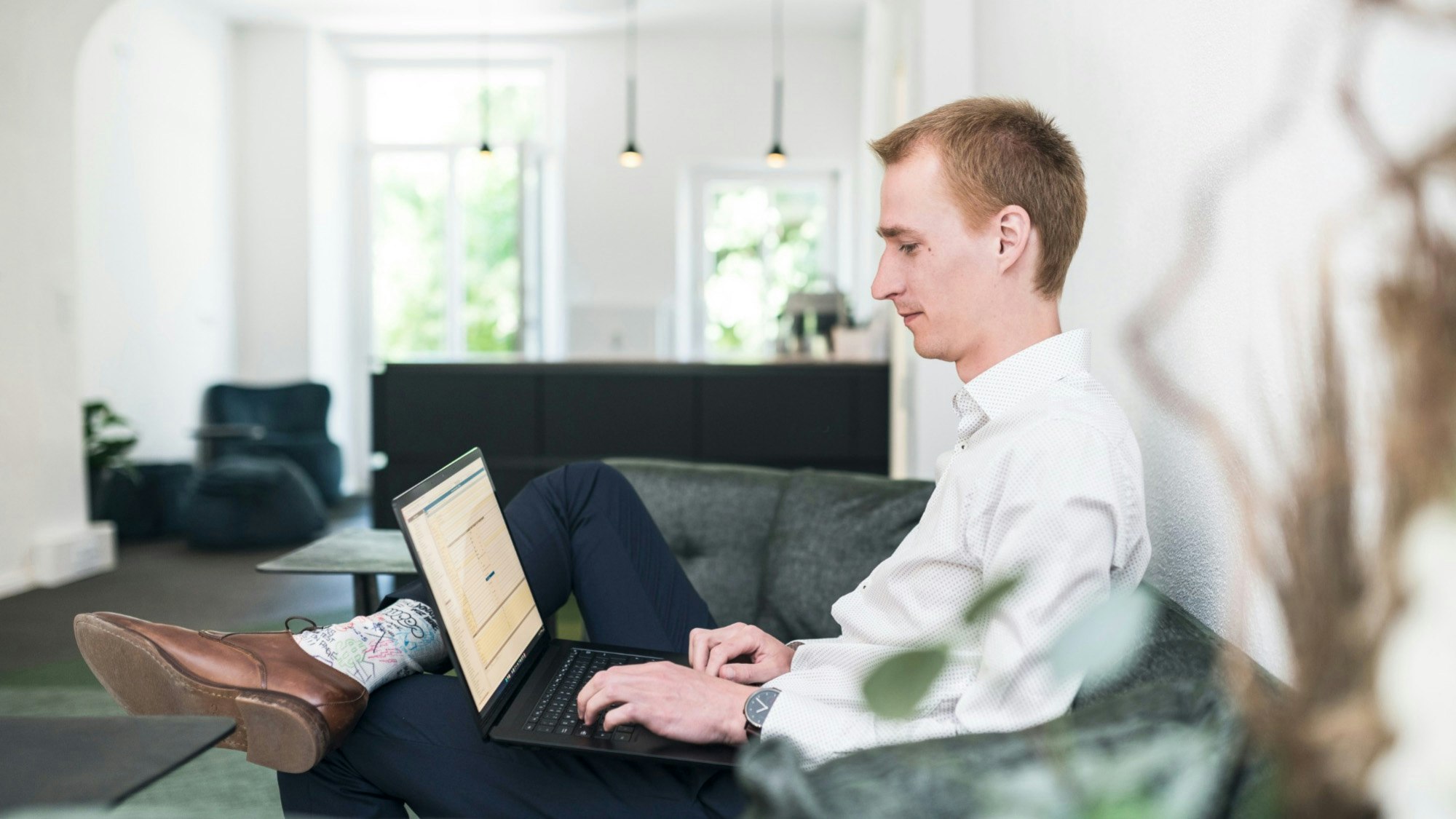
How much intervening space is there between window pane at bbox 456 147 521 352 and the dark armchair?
1.39 meters

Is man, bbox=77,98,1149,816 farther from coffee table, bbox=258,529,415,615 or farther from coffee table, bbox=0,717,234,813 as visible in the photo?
coffee table, bbox=258,529,415,615

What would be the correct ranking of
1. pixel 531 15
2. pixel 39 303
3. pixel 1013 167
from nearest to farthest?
1. pixel 1013 167
2. pixel 39 303
3. pixel 531 15

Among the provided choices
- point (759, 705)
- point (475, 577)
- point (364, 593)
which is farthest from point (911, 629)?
point (364, 593)

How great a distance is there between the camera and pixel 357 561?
1986mm

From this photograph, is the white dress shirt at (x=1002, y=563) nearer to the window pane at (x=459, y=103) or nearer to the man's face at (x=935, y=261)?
the man's face at (x=935, y=261)

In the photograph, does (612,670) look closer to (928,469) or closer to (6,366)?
(928,469)

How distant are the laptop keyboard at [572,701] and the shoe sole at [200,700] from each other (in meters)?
0.25

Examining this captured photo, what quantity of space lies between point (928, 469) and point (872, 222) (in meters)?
2.95

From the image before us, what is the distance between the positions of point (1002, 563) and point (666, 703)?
412 millimetres

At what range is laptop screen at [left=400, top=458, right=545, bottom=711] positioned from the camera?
45.1 inches

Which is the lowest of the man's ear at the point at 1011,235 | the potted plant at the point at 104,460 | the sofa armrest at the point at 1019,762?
the potted plant at the point at 104,460

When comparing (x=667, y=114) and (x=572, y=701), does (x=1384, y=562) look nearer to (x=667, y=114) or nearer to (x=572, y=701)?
(x=572, y=701)

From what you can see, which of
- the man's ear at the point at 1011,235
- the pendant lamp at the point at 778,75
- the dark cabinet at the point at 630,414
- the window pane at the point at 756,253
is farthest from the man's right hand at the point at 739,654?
the window pane at the point at 756,253

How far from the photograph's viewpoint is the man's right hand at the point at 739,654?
4.51 feet
